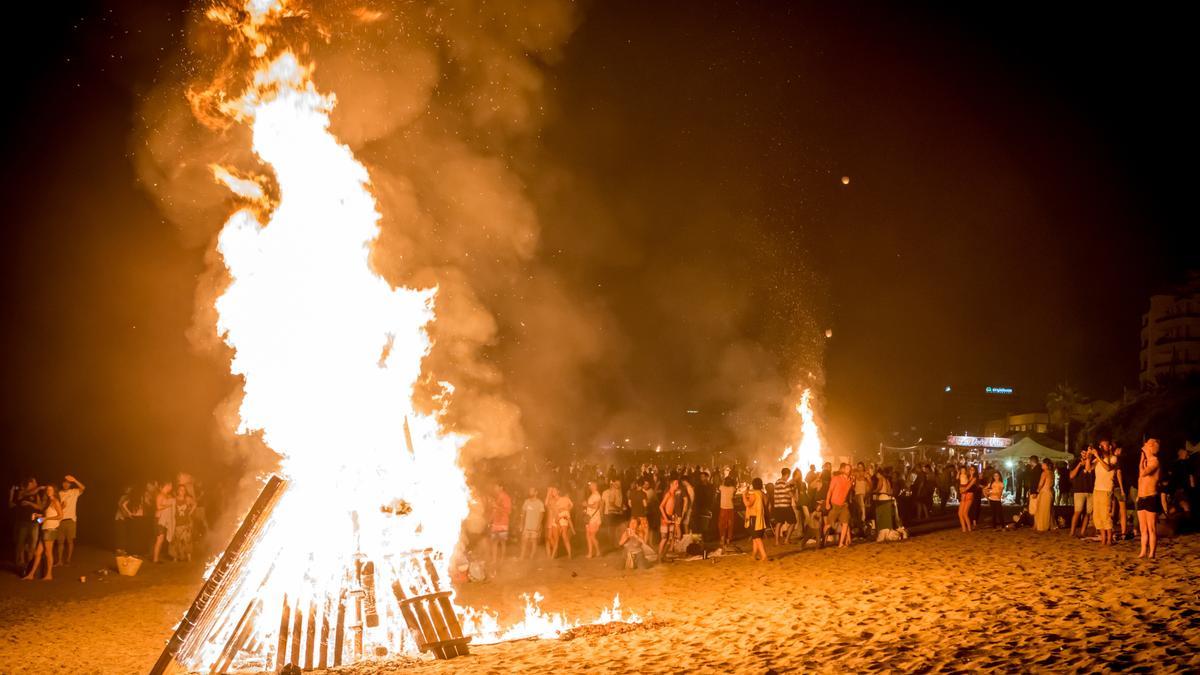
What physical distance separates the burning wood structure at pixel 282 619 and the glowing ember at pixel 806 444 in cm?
3017

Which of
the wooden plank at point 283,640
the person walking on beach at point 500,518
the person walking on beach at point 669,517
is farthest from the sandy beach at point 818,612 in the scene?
the person walking on beach at point 500,518

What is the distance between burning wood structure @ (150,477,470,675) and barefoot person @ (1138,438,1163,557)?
949 centimetres

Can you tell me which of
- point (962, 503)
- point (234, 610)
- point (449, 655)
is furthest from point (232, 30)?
point (962, 503)

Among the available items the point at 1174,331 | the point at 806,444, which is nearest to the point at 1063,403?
the point at 1174,331

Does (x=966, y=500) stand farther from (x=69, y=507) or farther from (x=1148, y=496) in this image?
(x=69, y=507)

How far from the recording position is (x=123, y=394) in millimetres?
25219

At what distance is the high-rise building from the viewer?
220ft

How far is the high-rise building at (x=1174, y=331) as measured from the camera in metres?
66.9

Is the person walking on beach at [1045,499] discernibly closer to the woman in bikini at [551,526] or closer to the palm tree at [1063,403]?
→ the woman in bikini at [551,526]

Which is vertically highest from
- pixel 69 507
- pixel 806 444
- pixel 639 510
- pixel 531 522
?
pixel 806 444

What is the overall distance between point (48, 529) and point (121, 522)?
3.73 metres

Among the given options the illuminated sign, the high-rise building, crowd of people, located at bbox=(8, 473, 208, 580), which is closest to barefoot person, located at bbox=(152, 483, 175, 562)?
crowd of people, located at bbox=(8, 473, 208, 580)

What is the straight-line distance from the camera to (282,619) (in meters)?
8.64

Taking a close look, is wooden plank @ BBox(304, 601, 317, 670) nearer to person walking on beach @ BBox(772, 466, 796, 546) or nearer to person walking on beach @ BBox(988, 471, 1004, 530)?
person walking on beach @ BBox(772, 466, 796, 546)
